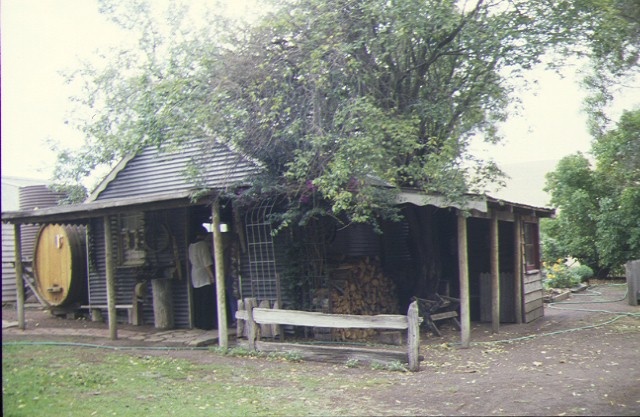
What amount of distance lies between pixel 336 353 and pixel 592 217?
16.9m

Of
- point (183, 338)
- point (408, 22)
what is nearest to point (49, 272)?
point (183, 338)

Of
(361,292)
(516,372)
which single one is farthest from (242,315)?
(516,372)

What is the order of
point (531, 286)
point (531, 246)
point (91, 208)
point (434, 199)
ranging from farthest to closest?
point (531, 246) < point (531, 286) < point (91, 208) < point (434, 199)

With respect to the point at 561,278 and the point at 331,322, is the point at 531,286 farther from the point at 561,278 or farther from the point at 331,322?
the point at 561,278

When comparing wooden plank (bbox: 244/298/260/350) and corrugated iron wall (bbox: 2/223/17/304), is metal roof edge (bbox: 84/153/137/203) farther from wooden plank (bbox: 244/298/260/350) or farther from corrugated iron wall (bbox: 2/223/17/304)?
wooden plank (bbox: 244/298/260/350)

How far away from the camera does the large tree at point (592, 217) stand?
23219mm

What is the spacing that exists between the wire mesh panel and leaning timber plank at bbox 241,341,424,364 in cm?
161

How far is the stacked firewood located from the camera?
12.9m

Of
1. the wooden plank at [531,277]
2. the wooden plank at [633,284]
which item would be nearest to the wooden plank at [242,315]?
the wooden plank at [531,277]

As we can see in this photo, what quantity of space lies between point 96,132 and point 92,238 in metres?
2.47

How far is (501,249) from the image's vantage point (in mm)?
15781

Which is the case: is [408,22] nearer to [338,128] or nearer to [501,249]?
[338,128]

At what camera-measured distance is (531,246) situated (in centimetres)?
1673

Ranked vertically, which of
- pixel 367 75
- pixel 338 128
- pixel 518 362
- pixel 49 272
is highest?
pixel 367 75
